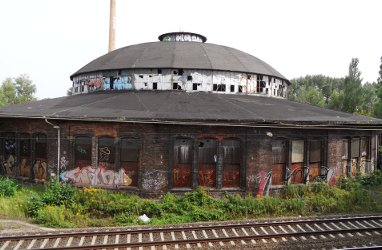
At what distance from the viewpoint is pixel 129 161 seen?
50.1ft

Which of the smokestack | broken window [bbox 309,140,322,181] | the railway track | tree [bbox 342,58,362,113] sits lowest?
the railway track

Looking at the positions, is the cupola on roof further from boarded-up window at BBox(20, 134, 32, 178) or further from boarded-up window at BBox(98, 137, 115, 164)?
boarded-up window at BBox(98, 137, 115, 164)

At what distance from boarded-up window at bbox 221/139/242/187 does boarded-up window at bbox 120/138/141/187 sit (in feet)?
13.4

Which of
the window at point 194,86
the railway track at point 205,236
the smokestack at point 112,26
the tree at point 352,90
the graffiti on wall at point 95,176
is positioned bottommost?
the railway track at point 205,236

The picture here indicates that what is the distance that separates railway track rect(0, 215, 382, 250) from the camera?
9844 mm

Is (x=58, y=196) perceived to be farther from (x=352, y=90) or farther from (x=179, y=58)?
(x=352, y=90)

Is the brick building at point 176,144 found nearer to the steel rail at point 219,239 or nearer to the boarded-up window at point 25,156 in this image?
the boarded-up window at point 25,156

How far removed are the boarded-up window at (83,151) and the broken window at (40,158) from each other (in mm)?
2047

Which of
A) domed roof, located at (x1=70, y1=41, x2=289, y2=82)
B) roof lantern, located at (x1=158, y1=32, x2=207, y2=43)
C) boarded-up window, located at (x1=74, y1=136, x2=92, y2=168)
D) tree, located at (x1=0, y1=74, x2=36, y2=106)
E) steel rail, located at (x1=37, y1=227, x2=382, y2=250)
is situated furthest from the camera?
tree, located at (x1=0, y1=74, x2=36, y2=106)

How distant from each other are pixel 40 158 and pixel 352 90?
3531 cm

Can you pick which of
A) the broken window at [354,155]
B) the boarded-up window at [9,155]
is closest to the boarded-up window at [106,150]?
the boarded-up window at [9,155]

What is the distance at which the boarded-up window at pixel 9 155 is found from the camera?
59.9 ft

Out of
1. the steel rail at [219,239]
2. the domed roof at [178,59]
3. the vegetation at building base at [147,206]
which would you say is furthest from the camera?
the domed roof at [178,59]

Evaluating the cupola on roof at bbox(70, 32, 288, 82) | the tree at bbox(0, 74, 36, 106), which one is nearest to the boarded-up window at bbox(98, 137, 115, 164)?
the cupola on roof at bbox(70, 32, 288, 82)
